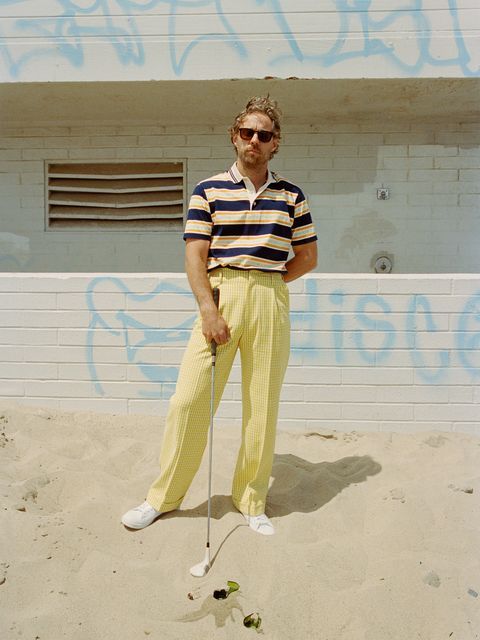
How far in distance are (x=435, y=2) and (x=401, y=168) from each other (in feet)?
4.92

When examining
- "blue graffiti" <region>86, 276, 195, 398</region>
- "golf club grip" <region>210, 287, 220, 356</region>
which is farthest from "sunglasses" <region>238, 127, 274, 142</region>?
"blue graffiti" <region>86, 276, 195, 398</region>

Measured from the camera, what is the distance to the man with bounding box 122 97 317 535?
253 centimetres

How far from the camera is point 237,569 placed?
91.2 inches

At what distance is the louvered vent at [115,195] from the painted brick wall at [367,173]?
14 cm

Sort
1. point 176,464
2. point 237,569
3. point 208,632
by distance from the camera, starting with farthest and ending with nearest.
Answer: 1. point 176,464
2. point 237,569
3. point 208,632

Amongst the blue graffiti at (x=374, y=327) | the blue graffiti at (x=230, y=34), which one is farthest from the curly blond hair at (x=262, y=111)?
the blue graffiti at (x=230, y=34)

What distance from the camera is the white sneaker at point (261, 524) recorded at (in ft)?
8.52

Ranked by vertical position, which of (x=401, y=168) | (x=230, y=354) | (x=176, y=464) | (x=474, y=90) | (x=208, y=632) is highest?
(x=474, y=90)

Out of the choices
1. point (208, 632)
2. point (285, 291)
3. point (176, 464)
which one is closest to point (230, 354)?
point (285, 291)

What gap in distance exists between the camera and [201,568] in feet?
7.55

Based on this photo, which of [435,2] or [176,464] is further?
[435,2]

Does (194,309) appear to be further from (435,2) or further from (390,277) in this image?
(435,2)

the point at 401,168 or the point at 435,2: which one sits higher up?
the point at 435,2

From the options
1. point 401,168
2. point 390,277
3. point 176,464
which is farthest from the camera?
point 401,168
